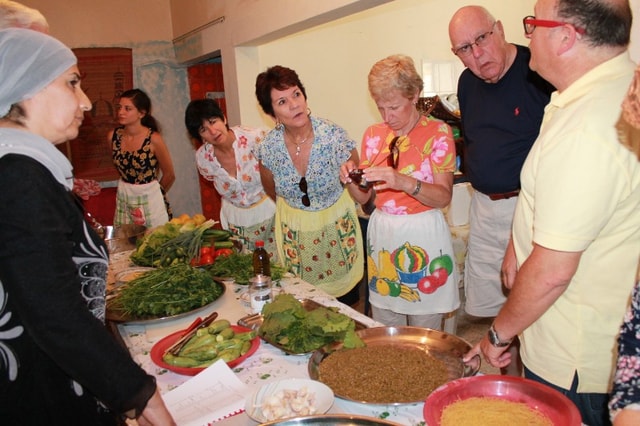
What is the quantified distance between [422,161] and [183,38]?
173 inches

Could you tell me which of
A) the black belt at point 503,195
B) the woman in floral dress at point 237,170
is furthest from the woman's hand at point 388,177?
the woman in floral dress at point 237,170

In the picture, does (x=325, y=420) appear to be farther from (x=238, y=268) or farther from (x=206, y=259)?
(x=206, y=259)

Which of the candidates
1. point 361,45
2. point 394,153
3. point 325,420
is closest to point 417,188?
point 394,153

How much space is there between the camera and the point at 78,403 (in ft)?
3.95

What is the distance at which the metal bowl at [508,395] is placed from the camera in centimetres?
104

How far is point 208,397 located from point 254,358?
0.79ft

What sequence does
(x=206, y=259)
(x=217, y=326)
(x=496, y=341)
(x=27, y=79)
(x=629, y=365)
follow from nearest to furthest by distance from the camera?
(x=629, y=365), (x=27, y=79), (x=496, y=341), (x=217, y=326), (x=206, y=259)

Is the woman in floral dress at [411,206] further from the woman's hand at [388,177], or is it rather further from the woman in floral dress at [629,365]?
the woman in floral dress at [629,365]

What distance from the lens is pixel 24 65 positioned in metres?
1.10

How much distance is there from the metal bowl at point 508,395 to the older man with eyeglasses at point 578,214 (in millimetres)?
239

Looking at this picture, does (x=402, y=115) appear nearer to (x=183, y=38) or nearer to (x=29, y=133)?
(x=29, y=133)

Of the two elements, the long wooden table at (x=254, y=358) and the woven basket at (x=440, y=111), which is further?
the woven basket at (x=440, y=111)

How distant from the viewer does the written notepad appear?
1310mm

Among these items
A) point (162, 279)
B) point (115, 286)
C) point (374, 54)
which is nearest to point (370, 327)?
point (162, 279)
